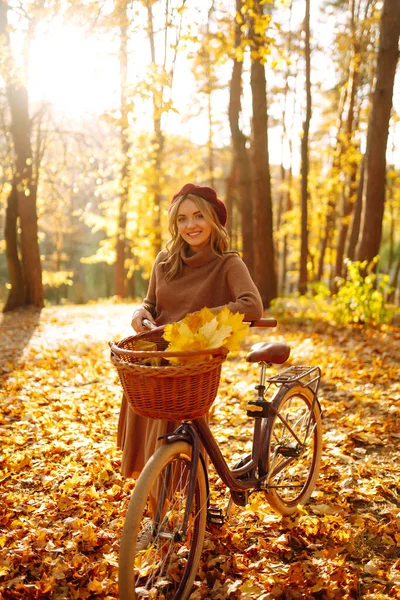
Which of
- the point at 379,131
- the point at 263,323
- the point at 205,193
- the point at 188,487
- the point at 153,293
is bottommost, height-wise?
the point at 188,487

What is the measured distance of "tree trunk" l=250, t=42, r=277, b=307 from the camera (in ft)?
33.8

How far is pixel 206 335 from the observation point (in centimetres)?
212

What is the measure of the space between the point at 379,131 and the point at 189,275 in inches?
304

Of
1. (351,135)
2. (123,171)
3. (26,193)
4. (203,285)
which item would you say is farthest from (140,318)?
(351,135)

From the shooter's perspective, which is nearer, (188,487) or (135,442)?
(188,487)

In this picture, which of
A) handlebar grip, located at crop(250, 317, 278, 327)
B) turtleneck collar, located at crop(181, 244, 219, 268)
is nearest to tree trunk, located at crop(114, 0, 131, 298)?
turtleneck collar, located at crop(181, 244, 219, 268)

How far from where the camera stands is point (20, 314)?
12.5m

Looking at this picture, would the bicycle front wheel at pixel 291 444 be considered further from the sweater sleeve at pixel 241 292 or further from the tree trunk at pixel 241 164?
the tree trunk at pixel 241 164

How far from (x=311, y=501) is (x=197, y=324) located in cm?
211

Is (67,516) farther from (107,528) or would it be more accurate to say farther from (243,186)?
(243,186)

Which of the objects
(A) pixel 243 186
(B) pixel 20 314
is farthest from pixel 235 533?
(B) pixel 20 314

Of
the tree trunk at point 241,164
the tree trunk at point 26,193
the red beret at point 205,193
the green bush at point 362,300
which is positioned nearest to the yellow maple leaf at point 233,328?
the red beret at point 205,193

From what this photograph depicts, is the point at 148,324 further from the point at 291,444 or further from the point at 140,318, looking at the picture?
the point at 291,444

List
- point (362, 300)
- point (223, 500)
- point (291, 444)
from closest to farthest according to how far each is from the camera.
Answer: point (291, 444)
point (223, 500)
point (362, 300)
